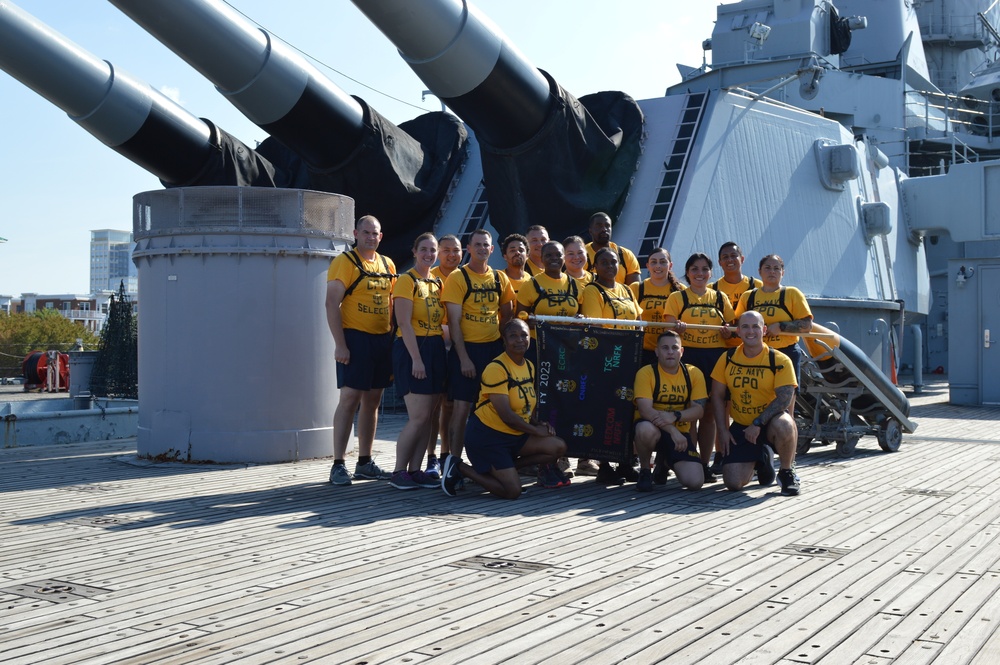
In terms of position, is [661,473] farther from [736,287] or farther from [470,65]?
[470,65]

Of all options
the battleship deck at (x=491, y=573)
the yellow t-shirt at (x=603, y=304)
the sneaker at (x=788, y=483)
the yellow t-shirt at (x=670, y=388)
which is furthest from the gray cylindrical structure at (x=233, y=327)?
the sneaker at (x=788, y=483)

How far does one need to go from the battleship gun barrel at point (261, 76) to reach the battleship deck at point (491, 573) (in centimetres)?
374

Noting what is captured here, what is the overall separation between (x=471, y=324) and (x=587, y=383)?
0.85 meters

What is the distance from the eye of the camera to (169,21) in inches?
333

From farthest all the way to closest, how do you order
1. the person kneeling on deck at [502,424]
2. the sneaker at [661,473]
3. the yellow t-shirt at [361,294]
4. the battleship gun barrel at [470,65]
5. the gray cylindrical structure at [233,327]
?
1. the battleship gun barrel at [470,65]
2. the gray cylindrical structure at [233,327]
3. the yellow t-shirt at [361,294]
4. the sneaker at [661,473]
5. the person kneeling on deck at [502,424]

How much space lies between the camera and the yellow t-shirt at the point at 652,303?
283 inches

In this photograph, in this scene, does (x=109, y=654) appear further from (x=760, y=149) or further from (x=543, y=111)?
(x=760, y=149)

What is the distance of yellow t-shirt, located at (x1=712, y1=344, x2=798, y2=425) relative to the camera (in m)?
6.60

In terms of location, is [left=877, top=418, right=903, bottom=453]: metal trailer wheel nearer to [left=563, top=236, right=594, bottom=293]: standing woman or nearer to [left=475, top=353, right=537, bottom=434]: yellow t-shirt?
[left=563, top=236, right=594, bottom=293]: standing woman

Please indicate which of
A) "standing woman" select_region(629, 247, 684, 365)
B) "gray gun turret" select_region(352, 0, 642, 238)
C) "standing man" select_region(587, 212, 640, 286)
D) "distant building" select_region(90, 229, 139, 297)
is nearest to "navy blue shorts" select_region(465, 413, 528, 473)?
"standing woman" select_region(629, 247, 684, 365)

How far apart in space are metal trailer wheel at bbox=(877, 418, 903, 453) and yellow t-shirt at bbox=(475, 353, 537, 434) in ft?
12.8

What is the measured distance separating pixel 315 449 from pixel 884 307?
9365mm

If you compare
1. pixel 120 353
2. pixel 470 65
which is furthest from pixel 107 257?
pixel 470 65

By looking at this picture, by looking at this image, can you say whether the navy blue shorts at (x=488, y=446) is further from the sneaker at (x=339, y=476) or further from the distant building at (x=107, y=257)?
the distant building at (x=107, y=257)
